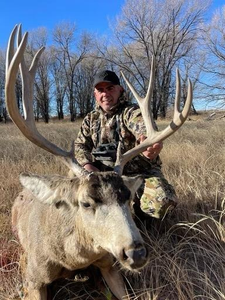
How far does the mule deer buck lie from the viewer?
2.11 m

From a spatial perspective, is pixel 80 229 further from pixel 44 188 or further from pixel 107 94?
pixel 107 94

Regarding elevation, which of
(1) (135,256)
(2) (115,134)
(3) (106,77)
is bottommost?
(1) (135,256)

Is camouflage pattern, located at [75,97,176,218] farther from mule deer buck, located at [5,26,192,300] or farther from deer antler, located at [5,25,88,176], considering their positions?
deer antler, located at [5,25,88,176]

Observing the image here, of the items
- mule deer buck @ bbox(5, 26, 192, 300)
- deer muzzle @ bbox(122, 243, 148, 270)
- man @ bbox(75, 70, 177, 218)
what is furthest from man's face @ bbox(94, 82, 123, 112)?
deer muzzle @ bbox(122, 243, 148, 270)

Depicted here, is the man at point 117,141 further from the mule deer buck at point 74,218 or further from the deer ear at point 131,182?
the deer ear at point 131,182

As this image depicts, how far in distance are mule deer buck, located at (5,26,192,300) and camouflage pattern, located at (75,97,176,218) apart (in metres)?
0.69

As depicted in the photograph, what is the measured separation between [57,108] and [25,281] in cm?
4366

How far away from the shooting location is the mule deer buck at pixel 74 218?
211 centimetres

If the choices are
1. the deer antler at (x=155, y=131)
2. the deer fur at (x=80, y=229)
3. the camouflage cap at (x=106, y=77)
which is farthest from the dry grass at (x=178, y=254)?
the camouflage cap at (x=106, y=77)

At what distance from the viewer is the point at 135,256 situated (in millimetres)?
1940

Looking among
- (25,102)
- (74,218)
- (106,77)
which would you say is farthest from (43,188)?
(106,77)

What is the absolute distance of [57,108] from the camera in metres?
45.4

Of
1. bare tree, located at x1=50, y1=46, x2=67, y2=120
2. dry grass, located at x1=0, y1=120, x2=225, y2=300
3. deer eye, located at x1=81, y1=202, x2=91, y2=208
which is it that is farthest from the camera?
bare tree, located at x1=50, y1=46, x2=67, y2=120

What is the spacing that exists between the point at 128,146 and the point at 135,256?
2119 mm
